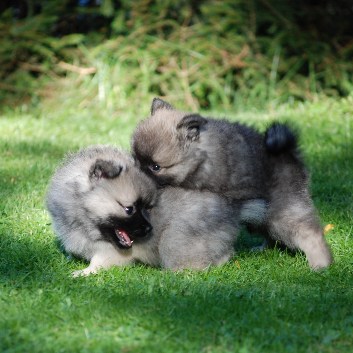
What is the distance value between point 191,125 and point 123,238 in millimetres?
1026

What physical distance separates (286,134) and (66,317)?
2.26 m

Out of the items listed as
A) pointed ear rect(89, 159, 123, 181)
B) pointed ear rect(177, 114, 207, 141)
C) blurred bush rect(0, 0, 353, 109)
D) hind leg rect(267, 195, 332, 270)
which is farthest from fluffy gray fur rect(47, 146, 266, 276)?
blurred bush rect(0, 0, 353, 109)

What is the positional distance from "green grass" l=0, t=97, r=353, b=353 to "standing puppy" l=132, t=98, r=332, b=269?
0.75 ft

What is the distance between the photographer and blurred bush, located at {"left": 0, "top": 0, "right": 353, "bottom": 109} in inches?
440

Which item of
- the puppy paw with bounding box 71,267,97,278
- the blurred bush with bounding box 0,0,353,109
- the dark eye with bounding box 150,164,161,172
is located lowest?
the blurred bush with bounding box 0,0,353,109

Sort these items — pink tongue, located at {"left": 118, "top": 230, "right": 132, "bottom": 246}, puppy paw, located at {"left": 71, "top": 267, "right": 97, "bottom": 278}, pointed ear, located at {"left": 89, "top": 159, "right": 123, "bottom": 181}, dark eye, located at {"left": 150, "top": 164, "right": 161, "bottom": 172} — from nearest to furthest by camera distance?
puppy paw, located at {"left": 71, "top": 267, "right": 97, "bottom": 278} < pointed ear, located at {"left": 89, "top": 159, "right": 123, "bottom": 181} < pink tongue, located at {"left": 118, "top": 230, "right": 132, "bottom": 246} < dark eye, located at {"left": 150, "top": 164, "right": 161, "bottom": 172}

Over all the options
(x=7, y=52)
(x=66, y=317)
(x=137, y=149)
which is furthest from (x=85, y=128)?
(x=66, y=317)

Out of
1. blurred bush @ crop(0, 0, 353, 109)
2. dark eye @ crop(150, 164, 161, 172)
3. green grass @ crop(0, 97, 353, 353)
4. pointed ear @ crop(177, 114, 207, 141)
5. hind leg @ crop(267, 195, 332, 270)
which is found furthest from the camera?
blurred bush @ crop(0, 0, 353, 109)

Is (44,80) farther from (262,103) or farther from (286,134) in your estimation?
(286,134)

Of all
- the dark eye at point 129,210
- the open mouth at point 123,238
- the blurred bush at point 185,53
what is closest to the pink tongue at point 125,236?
the open mouth at point 123,238


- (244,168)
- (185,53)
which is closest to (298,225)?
(244,168)

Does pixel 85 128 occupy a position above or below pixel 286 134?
below

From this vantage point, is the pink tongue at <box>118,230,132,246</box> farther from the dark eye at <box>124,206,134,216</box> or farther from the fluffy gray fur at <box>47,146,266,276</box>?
the dark eye at <box>124,206,134,216</box>

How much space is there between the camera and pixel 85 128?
9.45 meters
